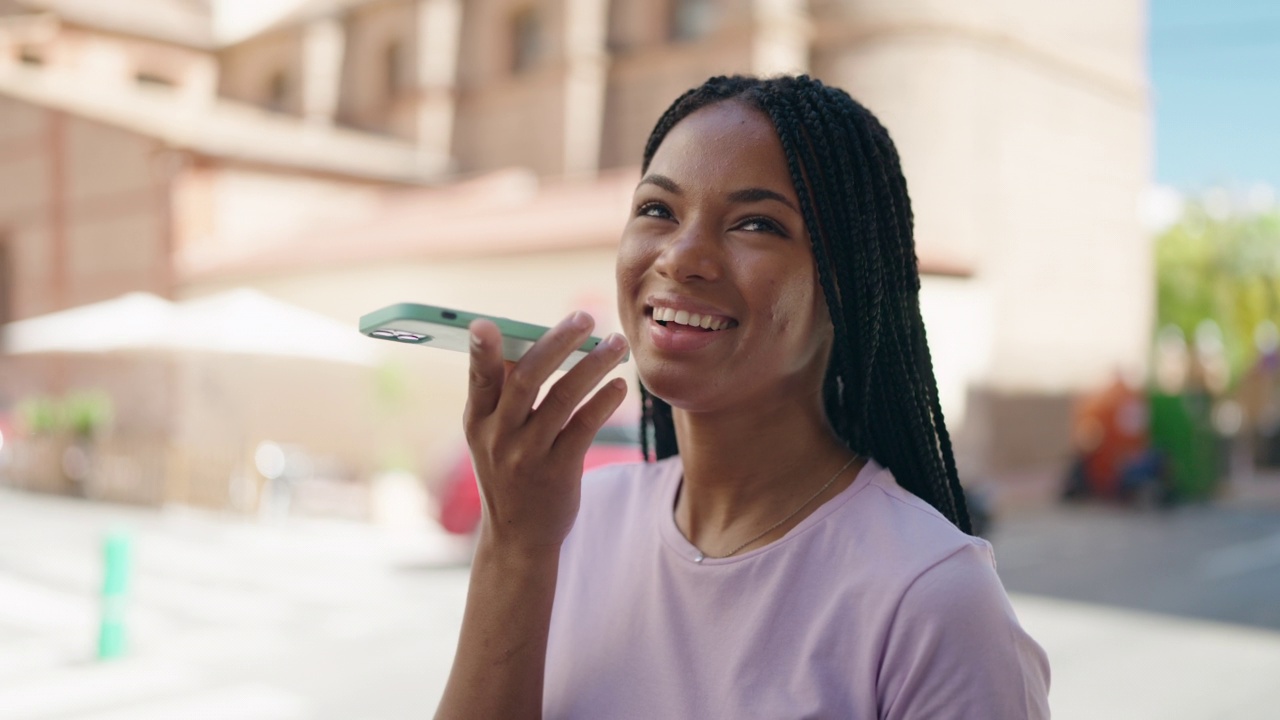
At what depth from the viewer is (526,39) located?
28.3 m

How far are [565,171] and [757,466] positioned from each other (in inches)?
963

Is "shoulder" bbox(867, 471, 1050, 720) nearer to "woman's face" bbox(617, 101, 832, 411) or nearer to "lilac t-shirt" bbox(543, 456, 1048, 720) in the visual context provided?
"lilac t-shirt" bbox(543, 456, 1048, 720)

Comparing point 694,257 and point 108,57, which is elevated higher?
point 108,57

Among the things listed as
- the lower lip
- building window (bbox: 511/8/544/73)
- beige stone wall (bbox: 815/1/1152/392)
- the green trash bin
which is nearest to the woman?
the lower lip

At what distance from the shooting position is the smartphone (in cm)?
124

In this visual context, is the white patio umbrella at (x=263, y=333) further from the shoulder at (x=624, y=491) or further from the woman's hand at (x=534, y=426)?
the woman's hand at (x=534, y=426)

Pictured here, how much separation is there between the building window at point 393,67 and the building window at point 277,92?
15.9ft

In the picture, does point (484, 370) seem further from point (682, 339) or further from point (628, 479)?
point (628, 479)

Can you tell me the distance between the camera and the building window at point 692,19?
24.5 m

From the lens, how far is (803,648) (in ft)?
4.32

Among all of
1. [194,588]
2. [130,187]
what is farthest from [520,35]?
[194,588]

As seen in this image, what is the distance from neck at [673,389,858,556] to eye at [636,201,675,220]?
27 centimetres

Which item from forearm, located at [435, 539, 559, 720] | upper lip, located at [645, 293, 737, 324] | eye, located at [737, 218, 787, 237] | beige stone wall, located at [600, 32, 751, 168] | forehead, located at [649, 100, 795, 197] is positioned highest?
beige stone wall, located at [600, 32, 751, 168]

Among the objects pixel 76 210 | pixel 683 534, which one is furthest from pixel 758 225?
pixel 76 210
